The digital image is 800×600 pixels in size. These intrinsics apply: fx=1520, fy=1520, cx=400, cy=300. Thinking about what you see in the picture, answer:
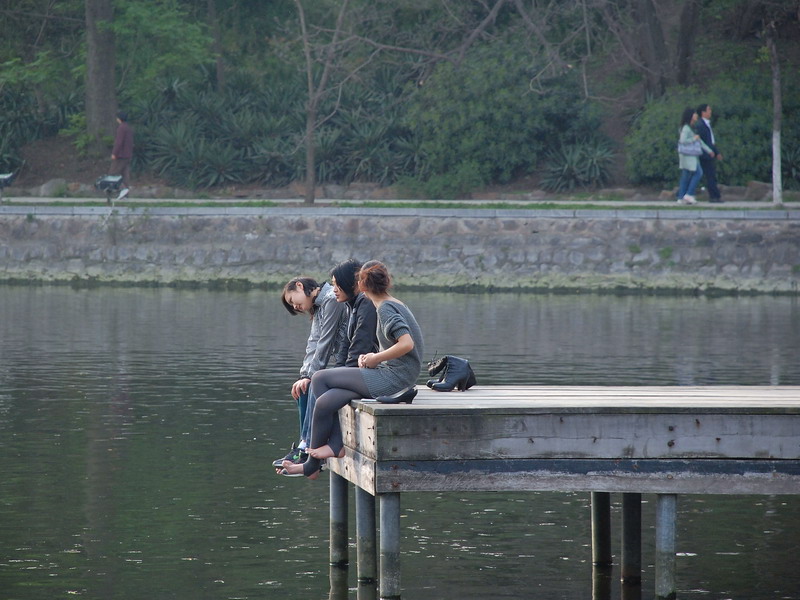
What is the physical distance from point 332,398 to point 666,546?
210 cm

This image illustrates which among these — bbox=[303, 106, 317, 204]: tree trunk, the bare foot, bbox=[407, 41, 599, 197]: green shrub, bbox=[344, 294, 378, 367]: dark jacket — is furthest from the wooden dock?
bbox=[407, 41, 599, 197]: green shrub

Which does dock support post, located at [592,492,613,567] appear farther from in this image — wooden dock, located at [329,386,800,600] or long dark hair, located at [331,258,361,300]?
long dark hair, located at [331,258,361,300]

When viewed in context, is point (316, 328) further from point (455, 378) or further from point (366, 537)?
point (366, 537)

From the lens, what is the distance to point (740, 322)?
77.6ft

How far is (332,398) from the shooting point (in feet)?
28.9

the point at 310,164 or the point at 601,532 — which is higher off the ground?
the point at 310,164

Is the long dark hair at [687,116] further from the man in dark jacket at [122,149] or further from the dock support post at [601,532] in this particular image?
the dock support post at [601,532]

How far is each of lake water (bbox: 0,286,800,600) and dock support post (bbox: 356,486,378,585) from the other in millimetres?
153

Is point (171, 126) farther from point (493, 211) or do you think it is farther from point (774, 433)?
point (774, 433)

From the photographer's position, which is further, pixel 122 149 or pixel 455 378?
pixel 122 149

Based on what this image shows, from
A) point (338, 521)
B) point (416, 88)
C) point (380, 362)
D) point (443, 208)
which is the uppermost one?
point (416, 88)

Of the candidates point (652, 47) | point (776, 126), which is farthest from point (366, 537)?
point (652, 47)

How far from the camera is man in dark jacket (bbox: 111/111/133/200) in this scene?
3159 centimetres

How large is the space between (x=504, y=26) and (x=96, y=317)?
16406 mm
